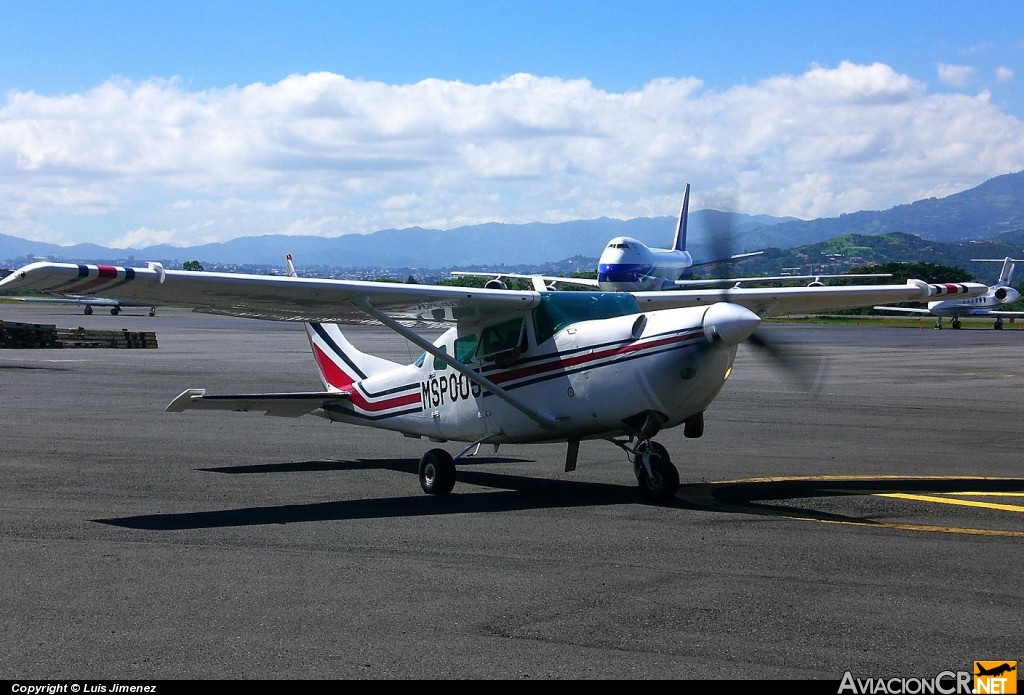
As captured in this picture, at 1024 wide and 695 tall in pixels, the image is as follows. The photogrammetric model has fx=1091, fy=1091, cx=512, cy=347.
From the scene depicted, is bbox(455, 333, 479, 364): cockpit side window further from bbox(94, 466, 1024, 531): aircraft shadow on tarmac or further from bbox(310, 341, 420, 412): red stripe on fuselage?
bbox(94, 466, 1024, 531): aircraft shadow on tarmac

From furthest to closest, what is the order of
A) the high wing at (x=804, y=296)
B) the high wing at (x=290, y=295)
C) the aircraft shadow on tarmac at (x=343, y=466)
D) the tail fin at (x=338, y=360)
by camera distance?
the tail fin at (x=338, y=360)
the high wing at (x=804, y=296)
the aircraft shadow on tarmac at (x=343, y=466)
the high wing at (x=290, y=295)

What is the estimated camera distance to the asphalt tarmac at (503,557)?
5879mm

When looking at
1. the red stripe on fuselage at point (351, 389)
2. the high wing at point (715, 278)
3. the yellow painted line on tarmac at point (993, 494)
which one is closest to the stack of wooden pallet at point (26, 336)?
the high wing at point (715, 278)

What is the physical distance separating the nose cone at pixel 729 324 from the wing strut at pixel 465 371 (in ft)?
7.22

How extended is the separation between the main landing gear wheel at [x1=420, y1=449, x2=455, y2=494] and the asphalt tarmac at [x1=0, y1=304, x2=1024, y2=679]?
17 cm

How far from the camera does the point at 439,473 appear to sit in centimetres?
Answer: 1228

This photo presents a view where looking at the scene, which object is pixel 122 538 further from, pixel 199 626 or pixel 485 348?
pixel 485 348

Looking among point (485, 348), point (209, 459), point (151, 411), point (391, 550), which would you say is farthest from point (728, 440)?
point (151, 411)

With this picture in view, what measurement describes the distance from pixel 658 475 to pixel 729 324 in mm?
Result: 1857

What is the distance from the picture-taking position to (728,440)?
17562 millimetres

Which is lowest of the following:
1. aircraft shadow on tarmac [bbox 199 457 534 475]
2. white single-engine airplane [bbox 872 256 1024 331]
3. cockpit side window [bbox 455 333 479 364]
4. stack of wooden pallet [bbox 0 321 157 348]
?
white single-engine airplane [bbox 872 256 1024 331]

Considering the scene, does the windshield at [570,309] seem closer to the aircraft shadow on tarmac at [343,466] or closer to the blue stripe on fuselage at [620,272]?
the aircraft shadow on tarmac at [343,466]

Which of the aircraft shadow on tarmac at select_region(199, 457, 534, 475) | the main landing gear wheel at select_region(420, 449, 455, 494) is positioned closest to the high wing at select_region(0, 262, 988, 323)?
the main landing gear wheel at select_region(420, 449, 455, 494)

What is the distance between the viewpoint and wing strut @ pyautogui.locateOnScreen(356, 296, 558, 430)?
12.1 metres
